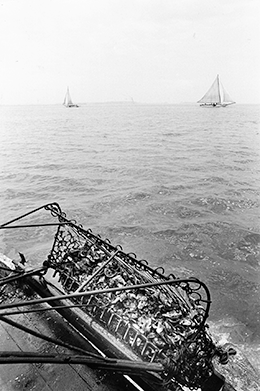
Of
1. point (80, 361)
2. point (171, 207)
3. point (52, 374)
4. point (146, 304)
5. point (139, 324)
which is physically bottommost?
point (171, 207)

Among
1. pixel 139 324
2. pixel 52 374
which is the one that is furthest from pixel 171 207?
pixel 52 374

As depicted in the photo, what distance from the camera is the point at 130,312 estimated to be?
4.33 meters

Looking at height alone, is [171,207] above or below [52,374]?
below

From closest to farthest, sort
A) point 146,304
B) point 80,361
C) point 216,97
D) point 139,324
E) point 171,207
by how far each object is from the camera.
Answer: point 80,361
point 139,324
point 146,304
point 171,207
point 216,97

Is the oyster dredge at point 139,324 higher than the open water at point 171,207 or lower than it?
higher

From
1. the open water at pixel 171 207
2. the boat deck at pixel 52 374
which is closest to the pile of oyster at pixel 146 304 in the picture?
the boat deck at pixel 52 374

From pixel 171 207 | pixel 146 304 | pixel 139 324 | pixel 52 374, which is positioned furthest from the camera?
pixel 171 207

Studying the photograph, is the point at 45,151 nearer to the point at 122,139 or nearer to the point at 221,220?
the point at 122,139

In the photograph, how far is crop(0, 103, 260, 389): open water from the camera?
9.16m

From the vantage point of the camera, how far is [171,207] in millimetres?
15477

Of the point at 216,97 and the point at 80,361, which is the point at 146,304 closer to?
the point at 80,361

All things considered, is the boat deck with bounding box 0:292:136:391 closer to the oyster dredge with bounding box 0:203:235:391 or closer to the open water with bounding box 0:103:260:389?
the oyster dredge with bounding box 0:203:235:391

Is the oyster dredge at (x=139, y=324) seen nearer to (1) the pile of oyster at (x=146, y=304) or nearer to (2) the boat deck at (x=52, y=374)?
(1) the pile of oyster at (x=146, y=304)

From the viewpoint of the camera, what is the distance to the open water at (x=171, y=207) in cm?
916
